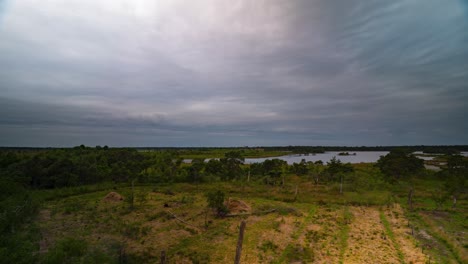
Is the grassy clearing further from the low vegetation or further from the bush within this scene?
the bush

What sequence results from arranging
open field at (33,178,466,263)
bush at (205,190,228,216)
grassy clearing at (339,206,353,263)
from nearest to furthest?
open field at (33,178,466,263) → grassy clearing at (339,206,353,263) → bush at (205,190,228,216)

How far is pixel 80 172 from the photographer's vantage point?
1587 inches

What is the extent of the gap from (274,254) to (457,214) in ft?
70.7

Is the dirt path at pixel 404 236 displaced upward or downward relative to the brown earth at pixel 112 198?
upward

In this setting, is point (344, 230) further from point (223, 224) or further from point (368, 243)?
point (223, 224)

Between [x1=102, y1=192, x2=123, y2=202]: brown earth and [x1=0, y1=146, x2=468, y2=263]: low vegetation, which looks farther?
[x1=102, y1=192, x2=123, y2=202]: brown earth

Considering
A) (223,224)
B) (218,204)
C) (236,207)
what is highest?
(218,204)

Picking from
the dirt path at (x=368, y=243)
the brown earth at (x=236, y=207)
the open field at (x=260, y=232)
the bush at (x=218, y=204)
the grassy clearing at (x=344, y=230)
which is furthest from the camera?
the brown earth at (x=236, y=207)

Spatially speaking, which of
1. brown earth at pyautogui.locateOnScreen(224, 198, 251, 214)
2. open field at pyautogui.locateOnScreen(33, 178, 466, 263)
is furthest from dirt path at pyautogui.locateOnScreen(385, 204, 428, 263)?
brown earth at pyautogui.locateOnScreen(224, 198, 251, 214)

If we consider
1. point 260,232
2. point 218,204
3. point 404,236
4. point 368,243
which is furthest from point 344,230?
point 218,204

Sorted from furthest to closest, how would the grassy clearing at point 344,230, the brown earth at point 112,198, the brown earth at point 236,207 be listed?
1. the brown earth at point 112,198
2. the brown earth at point 236,207
3. the grassy clearing at point 344,230

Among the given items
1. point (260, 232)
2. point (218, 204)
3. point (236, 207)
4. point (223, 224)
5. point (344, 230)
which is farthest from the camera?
point (236, 207)

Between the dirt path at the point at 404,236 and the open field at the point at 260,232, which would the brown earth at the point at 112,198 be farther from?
the dirt path at the point at 404,236

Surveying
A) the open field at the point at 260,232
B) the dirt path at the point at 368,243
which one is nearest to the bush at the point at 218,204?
the open field at the point at 260,232
